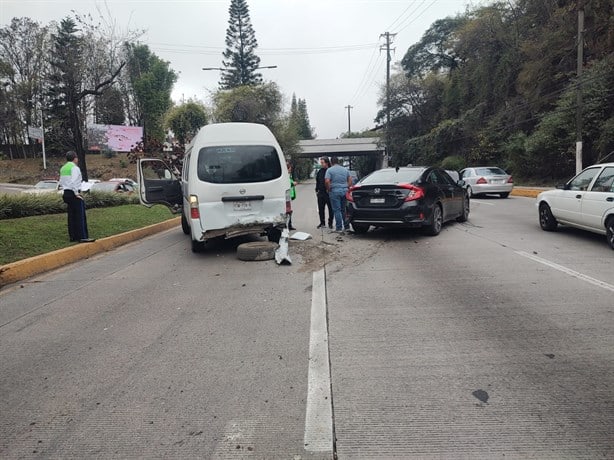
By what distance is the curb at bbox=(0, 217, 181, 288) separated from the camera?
7438mm

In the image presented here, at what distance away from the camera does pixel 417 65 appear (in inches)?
2463

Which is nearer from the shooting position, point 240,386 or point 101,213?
point 240,386

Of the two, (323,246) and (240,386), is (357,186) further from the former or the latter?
(240,386)

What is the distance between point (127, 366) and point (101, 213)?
11.1 metres

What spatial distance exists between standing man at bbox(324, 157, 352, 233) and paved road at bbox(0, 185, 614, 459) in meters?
3.61

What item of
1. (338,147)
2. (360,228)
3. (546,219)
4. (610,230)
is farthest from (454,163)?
(610,230)

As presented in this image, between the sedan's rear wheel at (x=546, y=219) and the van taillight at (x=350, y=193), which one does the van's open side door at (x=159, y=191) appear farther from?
the sedan's rear wheel at (x=546, y=219)

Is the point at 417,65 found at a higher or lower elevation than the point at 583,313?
higher

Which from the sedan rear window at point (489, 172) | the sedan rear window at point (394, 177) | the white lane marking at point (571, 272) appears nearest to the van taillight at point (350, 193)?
the sedan rear window at point (394, 177)

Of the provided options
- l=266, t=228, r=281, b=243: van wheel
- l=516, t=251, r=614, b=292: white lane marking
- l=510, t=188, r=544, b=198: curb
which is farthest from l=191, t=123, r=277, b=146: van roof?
l=510, t=188, r=544, b=198: curb

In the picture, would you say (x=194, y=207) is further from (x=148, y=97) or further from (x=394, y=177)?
(x=148, y=97)

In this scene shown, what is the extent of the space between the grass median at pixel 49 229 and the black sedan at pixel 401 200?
19.4ft

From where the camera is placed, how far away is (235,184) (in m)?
8.66

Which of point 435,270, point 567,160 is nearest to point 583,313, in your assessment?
point 435,270
